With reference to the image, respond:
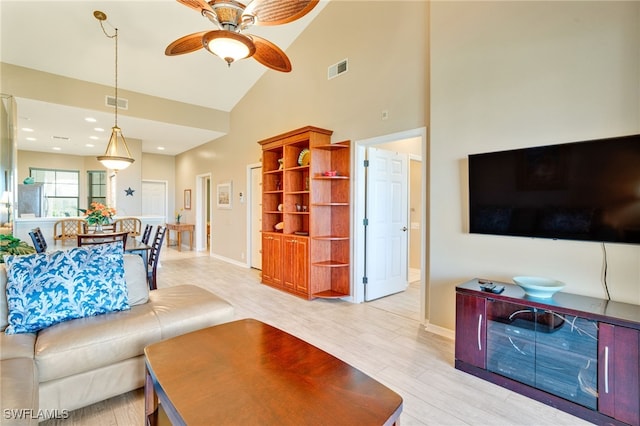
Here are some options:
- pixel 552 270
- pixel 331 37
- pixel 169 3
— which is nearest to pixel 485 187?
pixel 552 270

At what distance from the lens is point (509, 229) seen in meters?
2.57

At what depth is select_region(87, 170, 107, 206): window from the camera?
9.45 metres

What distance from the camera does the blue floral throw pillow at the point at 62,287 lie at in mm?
1893

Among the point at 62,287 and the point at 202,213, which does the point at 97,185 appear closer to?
the point at 202,213

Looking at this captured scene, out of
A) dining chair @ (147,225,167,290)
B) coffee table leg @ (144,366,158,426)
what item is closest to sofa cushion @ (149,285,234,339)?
coffee table leg @ (144,366,158,426)

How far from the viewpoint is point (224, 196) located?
7.36 metres

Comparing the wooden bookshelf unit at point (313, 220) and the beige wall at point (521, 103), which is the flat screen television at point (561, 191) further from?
the wooden bookshelf unit at point (313, 220)

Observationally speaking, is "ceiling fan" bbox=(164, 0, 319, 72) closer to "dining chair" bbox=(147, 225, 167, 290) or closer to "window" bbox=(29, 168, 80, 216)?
"dining chair" bbox=(147, 225, 167, 290)

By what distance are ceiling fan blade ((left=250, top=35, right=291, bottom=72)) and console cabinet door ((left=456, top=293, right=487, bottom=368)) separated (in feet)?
8.11

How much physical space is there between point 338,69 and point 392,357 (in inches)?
152

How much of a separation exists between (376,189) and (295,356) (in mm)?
3063

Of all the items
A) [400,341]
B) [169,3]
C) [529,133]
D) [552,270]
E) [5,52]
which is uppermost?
[169,3]

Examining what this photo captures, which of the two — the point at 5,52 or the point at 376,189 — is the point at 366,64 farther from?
the point at 5,52

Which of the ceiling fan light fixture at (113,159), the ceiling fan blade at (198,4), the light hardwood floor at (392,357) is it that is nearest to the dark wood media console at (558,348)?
the light hardwood floor at (392,357)
